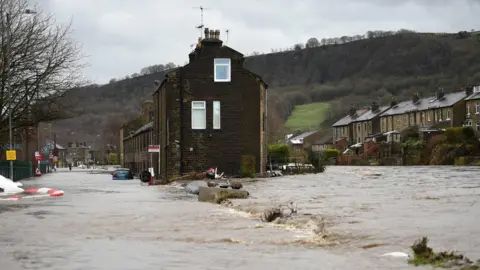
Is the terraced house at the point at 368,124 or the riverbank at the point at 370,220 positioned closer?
the riverbank at the point at 370,220

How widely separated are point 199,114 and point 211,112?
86cm

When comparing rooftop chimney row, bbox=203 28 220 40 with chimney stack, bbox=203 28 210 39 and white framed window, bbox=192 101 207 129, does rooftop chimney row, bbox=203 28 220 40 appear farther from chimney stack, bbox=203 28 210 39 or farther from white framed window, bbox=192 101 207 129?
white framed window, bbox=192 101 207 129

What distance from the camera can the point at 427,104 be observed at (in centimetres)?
11631

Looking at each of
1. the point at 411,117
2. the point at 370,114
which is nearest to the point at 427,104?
the point at 411,117

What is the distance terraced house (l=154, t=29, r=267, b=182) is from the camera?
4650 cm

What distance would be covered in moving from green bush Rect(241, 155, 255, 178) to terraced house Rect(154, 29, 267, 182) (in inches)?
8.4

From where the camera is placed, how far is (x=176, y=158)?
4638cm

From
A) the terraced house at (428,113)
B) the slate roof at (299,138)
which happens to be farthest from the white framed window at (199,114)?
the slate roof at (299,138)

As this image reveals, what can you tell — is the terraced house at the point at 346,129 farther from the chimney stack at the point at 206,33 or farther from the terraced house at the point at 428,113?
the chimney stack at the point at 206,33

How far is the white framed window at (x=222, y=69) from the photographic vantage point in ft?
154

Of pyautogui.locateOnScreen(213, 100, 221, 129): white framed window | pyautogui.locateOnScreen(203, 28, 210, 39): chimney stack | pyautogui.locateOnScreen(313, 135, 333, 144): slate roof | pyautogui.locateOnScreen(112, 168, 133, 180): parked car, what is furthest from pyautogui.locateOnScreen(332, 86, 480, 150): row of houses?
pyautogui.locateOnScreen(203, 28, 210, 39): chimney stack

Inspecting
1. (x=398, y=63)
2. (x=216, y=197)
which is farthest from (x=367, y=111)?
(x=216, y=197)

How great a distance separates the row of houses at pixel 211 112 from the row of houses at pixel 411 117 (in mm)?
56731

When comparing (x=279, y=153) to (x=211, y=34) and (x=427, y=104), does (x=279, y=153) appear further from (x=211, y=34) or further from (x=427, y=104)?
(x=427, y=104)
